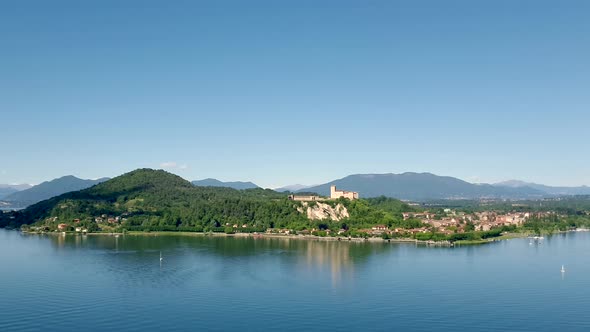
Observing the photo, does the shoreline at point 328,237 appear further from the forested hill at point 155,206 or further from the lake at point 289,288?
the lake at point 289,288

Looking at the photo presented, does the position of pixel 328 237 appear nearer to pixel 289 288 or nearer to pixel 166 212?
pixel 166 212

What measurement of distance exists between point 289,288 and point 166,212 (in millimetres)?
43122

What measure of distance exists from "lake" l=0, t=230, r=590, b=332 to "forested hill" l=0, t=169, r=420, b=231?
1577cm

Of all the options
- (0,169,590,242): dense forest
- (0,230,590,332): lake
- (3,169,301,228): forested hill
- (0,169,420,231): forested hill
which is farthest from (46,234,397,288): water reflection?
(3,169,301,228): forested hill

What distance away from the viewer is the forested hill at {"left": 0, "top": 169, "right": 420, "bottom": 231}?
63781 mm

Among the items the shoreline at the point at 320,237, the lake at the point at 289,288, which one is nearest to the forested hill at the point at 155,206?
the shoreline at the point at 320,237

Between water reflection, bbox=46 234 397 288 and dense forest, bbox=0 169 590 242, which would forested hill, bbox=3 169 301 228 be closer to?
dense forest, bbox=0 169 590 242

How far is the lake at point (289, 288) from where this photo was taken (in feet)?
75.4

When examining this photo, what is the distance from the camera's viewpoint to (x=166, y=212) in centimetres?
6950

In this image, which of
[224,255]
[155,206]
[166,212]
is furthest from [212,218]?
[224,255]

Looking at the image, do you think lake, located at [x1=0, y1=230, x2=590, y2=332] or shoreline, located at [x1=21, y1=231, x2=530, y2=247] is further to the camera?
shoreline, located at [x1=21, y1=231, x2=530, y2=247]

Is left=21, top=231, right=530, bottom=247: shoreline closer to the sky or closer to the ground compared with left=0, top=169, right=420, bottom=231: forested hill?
closer to the ground

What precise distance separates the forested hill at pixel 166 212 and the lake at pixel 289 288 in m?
15.8

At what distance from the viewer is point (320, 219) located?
64.9 m
